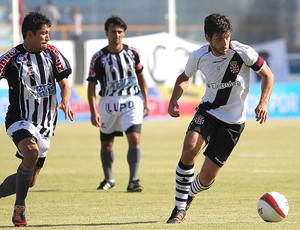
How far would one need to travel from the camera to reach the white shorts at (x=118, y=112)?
13205 millimetres

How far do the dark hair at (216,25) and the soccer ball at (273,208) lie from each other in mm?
1602

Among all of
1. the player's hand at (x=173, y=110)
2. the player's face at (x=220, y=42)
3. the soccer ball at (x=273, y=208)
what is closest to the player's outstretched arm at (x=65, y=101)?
the player's hand at (x=173, y=110)

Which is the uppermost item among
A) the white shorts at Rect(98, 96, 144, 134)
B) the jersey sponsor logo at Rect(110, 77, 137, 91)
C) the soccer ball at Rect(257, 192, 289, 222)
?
the jersey sponsor logo at Rect(110, 77, 137, 91)

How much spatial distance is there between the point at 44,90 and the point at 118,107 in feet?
12.6

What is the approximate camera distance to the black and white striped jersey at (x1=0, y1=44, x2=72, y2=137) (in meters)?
9.38

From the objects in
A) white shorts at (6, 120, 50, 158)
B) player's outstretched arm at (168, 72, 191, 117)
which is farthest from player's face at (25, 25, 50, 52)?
player's outstretched arm at (168, 72, 191, 117)

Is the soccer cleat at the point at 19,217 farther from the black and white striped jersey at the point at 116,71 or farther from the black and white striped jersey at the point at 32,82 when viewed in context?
the black and white striped jersey at the point at 116,71

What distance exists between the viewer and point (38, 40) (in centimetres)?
930

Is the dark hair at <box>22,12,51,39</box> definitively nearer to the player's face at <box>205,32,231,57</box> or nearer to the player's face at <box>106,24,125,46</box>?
the player's face at <box>205,32,231,57</box>

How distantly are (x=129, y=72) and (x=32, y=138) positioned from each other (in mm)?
4243

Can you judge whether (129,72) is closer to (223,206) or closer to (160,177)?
(160,177)

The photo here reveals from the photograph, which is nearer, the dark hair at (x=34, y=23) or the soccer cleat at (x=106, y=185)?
the dark hair at (x=34, y=23)

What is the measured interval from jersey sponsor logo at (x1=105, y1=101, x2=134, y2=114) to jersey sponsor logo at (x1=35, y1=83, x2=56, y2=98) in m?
3.78

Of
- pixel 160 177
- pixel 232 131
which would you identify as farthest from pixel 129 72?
pixel 232 131
